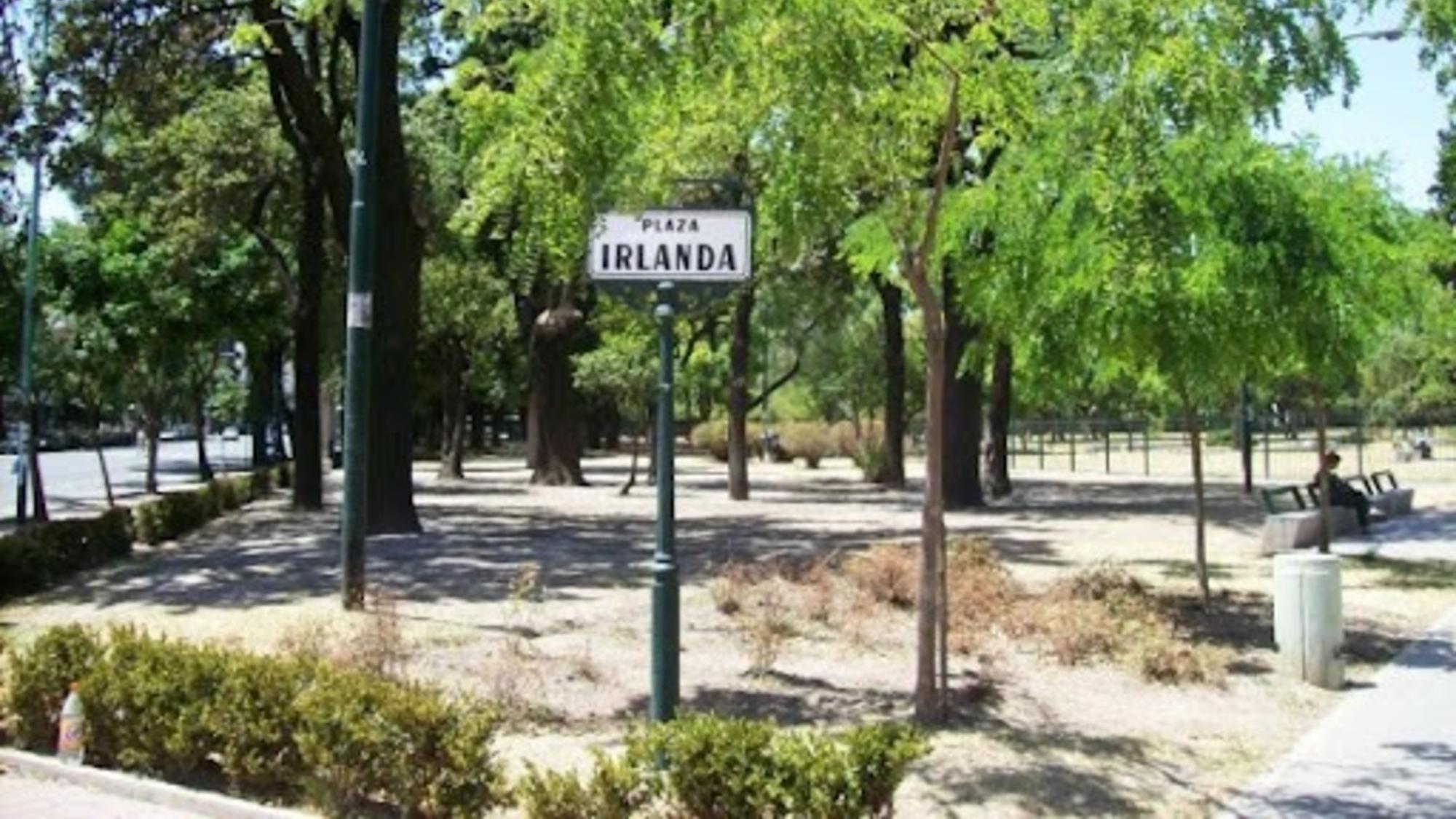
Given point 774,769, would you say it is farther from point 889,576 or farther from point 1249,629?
point 1249,629

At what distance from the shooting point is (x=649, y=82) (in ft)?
25.8

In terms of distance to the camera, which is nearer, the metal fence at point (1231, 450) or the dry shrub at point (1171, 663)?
the dry shrub at point (1171, 663)

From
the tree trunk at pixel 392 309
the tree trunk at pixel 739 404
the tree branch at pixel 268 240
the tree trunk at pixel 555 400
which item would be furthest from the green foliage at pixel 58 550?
the tree trunk at pixel 555 400

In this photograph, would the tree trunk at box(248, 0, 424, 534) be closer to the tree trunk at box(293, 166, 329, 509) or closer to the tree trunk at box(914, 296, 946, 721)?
the tree trunk at box(293, 166, 329, 509)

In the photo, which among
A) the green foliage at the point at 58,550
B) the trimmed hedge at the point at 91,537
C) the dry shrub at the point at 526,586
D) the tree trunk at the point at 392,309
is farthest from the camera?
the tree trunk at the point at 392,309

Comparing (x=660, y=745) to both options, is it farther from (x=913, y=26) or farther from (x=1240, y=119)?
(x=1240, y=119)

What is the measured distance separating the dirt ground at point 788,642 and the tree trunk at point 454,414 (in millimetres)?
18335

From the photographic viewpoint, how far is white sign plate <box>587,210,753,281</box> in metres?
7.52

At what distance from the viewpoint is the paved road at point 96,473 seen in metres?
35.4

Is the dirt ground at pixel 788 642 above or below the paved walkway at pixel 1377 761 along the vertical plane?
above

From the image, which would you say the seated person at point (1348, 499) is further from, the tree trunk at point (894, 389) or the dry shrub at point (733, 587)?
the tree trunk at point (894, 389)

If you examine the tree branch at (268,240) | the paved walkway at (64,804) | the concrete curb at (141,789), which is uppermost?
the tree branch at (268,240)

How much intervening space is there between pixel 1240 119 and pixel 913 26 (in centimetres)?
275

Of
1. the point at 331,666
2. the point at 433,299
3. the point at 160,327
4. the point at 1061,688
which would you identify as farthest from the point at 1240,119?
the point at 433,299
